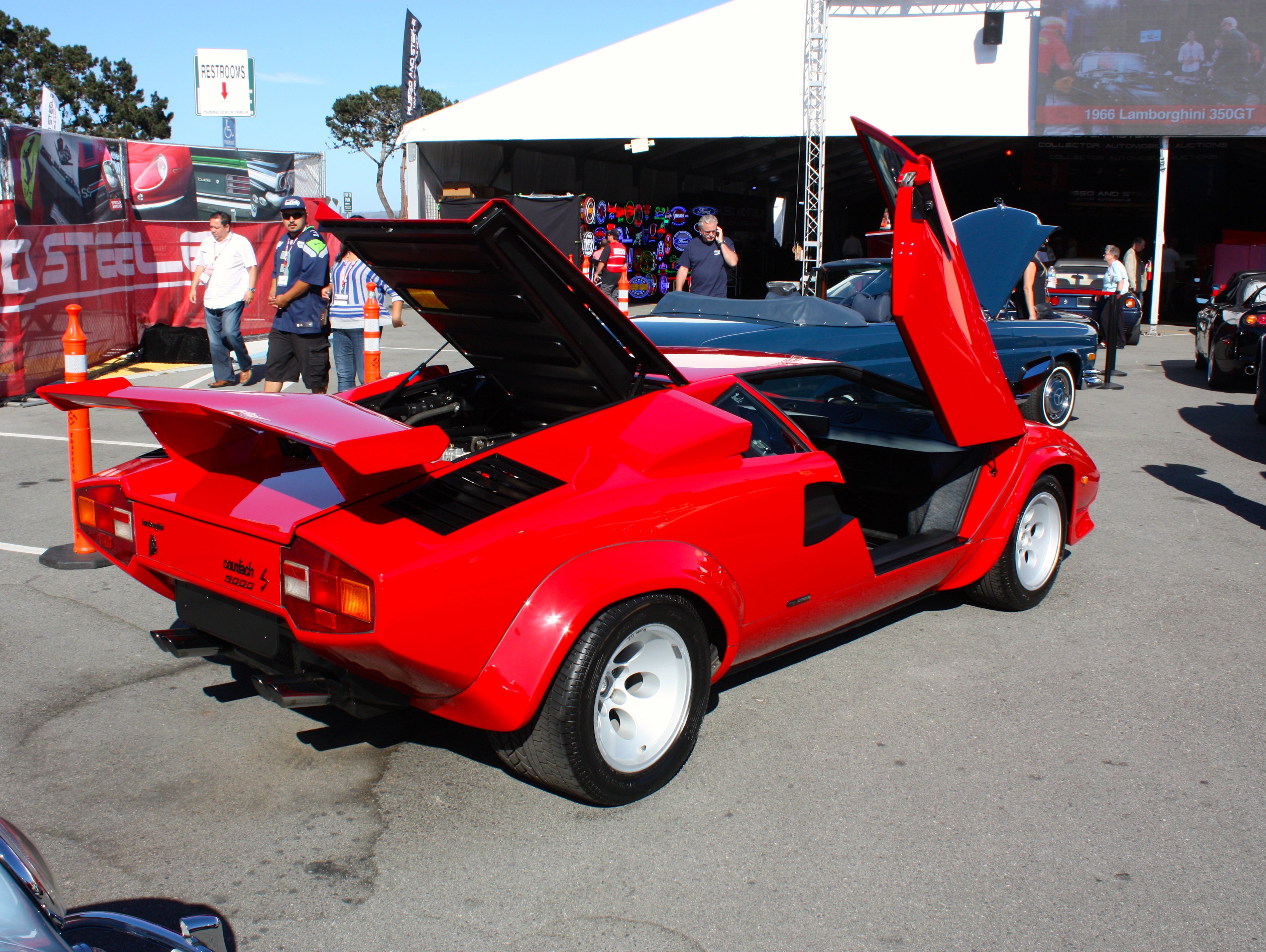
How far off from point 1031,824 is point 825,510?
1217 millimetres

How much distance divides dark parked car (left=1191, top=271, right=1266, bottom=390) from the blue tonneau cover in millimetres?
6965

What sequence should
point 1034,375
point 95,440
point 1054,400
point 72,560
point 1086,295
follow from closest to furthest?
point 72,560, point 95,440, point 1034,375, point 1054,400, point 1086,295

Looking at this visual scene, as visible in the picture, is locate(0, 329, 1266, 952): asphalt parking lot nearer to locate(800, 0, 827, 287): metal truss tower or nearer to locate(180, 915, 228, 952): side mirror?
→ locate(180, 915, 228, 952): side mirror

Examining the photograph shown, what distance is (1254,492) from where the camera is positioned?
290 inches

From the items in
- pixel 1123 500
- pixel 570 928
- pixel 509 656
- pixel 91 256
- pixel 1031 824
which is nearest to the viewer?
pixel 570 928

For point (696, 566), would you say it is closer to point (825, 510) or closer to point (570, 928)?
point (825, 510)

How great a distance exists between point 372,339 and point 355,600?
199 inches

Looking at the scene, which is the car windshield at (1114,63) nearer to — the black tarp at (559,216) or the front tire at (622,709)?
the black tarp at (559,216)

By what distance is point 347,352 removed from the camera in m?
8.15

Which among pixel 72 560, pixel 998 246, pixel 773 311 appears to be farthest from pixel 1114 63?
pixel 72 560

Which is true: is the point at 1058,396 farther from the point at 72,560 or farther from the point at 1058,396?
the point at 72,560

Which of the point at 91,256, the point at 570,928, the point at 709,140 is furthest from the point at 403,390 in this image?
the point at 709,140

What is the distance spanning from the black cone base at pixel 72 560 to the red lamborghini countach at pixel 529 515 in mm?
2121

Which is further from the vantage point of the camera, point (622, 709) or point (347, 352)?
point (347, 352)
